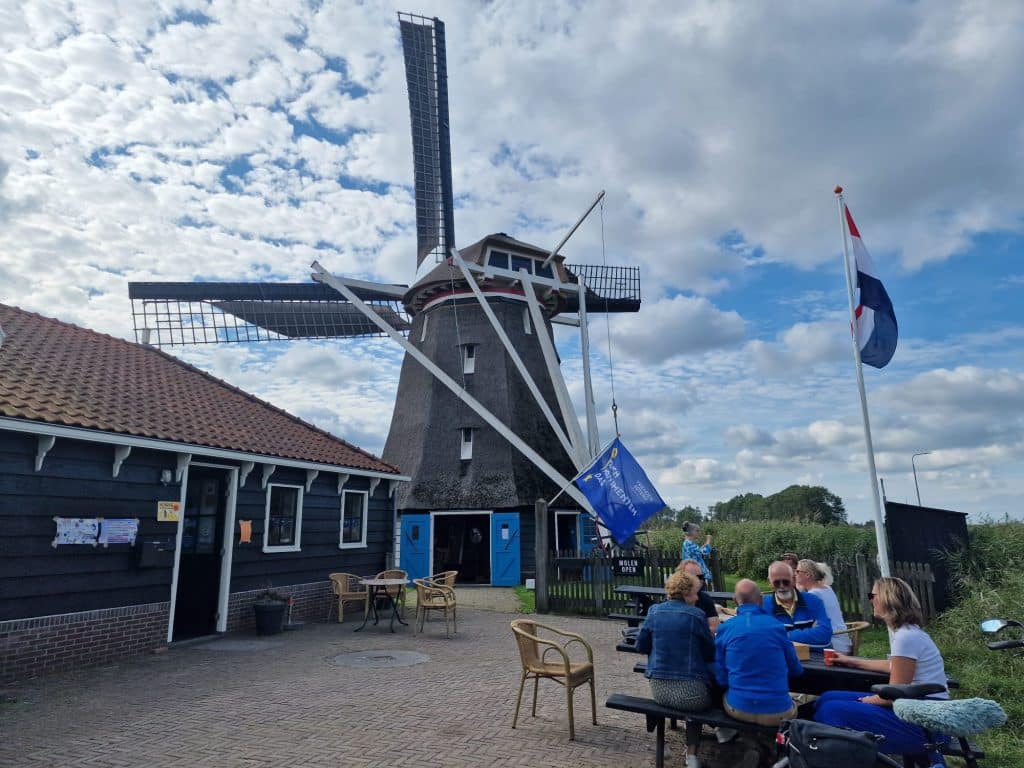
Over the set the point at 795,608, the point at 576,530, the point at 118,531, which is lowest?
the point at 795,608

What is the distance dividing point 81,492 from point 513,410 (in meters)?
14.0

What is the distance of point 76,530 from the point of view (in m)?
7.92

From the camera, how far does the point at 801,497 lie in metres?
75.9

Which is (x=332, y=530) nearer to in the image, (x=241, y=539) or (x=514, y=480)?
(x=241, y=539)

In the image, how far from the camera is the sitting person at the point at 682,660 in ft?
14.2

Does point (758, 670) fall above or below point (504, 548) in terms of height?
below

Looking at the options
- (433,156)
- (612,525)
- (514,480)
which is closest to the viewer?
(612,525)

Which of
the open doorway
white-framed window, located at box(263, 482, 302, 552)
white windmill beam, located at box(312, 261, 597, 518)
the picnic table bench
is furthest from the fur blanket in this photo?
the open doorway

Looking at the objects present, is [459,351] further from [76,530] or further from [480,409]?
[76,530]

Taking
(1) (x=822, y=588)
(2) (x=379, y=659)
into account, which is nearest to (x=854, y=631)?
(1) (x=822, y=588)

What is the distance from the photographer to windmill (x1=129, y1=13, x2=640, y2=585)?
1953 centimetres

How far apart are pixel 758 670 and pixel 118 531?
7.88m

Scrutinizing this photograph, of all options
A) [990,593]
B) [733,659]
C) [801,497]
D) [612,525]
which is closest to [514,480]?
[612,525]

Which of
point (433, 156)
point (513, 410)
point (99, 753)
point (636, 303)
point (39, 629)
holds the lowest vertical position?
point (99, 753)
